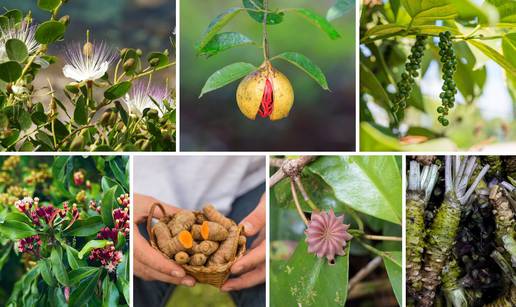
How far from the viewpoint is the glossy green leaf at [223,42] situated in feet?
7.50

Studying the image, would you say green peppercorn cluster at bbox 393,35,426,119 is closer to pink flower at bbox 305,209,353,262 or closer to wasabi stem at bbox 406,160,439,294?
wasabi stem at bbox 406,160,439,294

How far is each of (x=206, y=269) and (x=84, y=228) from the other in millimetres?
400

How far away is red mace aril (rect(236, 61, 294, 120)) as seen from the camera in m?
2.27

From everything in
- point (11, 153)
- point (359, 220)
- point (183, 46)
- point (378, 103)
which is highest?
point (183, 46)

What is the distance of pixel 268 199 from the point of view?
2.37 metres

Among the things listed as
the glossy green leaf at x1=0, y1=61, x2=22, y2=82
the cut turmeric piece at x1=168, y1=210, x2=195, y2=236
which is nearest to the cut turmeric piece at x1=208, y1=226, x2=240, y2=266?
the cut turmeric piece at x1=168, y1=210, x2=195, y2=236

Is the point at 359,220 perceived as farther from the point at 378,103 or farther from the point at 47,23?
the point at 47,23

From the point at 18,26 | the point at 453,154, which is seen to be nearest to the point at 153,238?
the point at 18,26

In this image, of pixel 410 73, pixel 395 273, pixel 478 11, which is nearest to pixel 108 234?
pixel 395 273

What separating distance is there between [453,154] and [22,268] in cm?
141

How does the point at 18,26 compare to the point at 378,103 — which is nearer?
the point at 18,26

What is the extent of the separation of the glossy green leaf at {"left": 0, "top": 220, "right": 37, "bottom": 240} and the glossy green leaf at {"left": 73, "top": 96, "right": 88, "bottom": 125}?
364mm

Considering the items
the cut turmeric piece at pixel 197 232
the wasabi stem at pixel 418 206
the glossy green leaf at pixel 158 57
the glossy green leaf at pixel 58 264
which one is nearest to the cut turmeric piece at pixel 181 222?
the cut turmeric piece at pixel 197 232

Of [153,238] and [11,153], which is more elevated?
[11,153]
